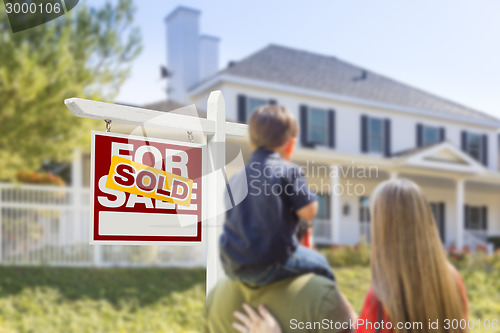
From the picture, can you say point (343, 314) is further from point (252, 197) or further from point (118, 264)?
point (118, 264)

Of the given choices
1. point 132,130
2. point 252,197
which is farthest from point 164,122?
point 252,197

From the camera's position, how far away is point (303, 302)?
1.47 m

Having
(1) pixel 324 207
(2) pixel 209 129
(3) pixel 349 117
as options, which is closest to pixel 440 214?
(1) pixel 324 207

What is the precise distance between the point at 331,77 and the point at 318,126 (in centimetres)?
221

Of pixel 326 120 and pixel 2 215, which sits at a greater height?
pixel 326 120

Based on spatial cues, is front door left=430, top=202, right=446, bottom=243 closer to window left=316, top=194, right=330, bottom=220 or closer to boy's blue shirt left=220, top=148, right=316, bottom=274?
window left=316, top=194, right=330, bottom=220

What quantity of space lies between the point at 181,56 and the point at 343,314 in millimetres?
14170

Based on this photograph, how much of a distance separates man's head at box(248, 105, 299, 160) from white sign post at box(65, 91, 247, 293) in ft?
1.17

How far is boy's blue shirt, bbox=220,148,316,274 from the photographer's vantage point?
1.44 m

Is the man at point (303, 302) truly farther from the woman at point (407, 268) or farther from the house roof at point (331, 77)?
the house roof at point (331, 77)

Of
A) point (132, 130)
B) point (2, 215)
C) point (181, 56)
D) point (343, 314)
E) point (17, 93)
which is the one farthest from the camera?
point (181, 56)

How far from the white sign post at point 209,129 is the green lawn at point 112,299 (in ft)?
19.6

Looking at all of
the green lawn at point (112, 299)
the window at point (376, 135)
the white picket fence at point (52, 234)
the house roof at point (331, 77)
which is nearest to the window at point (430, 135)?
the house roof at point (331, 77)

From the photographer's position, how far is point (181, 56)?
1504cm
